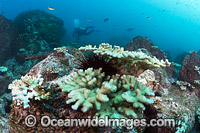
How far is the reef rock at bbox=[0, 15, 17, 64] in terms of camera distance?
452 inches

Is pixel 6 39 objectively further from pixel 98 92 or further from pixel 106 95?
pixel 106 95

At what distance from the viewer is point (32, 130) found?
2287 millimetres

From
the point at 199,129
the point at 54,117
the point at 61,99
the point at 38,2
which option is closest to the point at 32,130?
the point at 54,117

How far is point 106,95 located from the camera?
1.82 metres

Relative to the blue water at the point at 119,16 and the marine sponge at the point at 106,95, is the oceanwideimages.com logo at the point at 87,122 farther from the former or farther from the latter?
the blue water at the point at 119,16

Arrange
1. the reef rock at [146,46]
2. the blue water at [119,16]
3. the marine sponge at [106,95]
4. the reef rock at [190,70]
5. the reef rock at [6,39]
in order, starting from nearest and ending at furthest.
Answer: the marine sponge at [106,95]
the reef rock at [190,70]
the reef rock at [146,46]
the reef rock at [6,39]
the blue water at [119,16]

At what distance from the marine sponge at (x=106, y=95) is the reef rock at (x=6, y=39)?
12.5m

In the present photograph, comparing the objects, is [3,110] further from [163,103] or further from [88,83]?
[163,103]

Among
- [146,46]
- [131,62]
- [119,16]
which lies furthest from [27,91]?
[119,16]

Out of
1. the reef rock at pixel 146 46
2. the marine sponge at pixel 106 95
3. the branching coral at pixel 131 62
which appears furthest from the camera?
the reef rock at pixel 146 46

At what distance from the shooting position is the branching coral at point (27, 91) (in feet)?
6.98

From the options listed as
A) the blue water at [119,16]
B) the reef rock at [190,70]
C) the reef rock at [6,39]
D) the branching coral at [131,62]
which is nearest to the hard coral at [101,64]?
the branching coral at [131,62]

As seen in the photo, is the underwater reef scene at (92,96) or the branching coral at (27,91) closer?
the underwater reef scene at (92,96)

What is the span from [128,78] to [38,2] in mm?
119739
